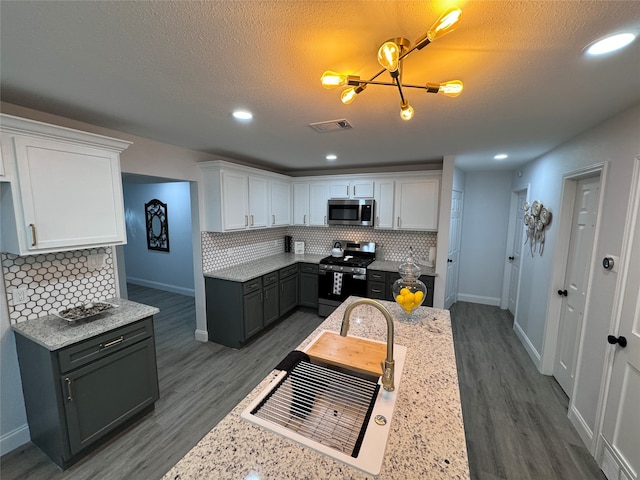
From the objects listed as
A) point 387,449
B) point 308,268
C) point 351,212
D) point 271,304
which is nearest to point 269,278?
point 271,304

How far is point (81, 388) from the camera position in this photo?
178cm

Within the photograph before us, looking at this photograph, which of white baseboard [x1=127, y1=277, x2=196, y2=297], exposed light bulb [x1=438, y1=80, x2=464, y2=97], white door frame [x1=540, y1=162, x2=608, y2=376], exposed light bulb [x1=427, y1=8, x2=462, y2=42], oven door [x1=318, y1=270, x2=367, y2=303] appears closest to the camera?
exposed light bulb [x1=427, y1=8, x2=462, y2=42]

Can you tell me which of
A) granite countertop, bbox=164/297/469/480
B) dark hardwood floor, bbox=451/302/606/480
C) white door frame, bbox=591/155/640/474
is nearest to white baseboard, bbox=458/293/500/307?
dark hardwood floor, bbox=451/302/606/480

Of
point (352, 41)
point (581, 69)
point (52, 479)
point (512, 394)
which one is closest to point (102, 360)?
point (52, 479)

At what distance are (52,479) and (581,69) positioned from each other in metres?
3.92

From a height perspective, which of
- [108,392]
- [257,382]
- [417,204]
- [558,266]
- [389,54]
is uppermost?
[389,54]

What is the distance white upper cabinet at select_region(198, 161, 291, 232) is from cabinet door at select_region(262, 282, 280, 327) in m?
0.94

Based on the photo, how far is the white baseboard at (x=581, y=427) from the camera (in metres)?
1.95

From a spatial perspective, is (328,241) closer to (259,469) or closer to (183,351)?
(183,351)

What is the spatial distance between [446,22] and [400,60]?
0.38 m

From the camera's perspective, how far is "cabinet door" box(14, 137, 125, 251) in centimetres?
169

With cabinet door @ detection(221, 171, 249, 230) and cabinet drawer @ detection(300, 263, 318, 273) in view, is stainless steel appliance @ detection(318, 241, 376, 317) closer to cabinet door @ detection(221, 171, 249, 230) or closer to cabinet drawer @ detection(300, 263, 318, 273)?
cabinet drawer @ detection(300, 263, 318, 273)

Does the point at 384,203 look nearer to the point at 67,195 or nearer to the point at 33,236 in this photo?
the point at 67,195

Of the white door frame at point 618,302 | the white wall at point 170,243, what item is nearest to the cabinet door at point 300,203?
the white wall at point 170,243
